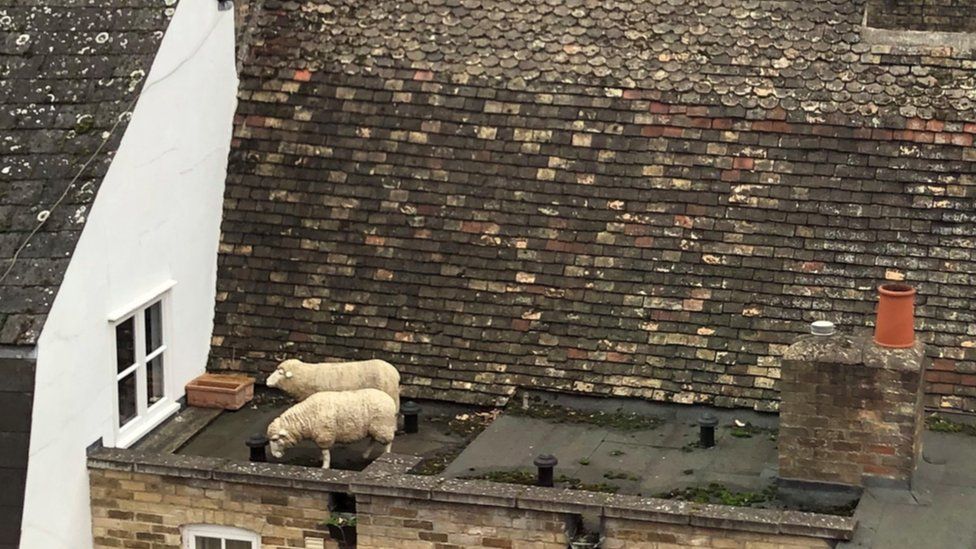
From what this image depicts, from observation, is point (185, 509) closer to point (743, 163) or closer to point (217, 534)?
point (217, 534)

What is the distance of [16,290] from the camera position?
15.1m

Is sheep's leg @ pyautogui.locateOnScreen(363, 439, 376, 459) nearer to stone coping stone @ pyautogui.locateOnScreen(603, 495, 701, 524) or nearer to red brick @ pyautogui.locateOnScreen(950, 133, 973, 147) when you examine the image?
stone coping stone @ pyautogui.locateOnScreen(603, 495, 701, 524)

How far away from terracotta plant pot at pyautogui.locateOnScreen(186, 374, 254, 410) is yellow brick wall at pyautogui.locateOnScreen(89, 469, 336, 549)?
6.42ft

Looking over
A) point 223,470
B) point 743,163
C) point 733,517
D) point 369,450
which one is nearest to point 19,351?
point 223,470

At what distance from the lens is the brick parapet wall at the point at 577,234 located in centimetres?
1708

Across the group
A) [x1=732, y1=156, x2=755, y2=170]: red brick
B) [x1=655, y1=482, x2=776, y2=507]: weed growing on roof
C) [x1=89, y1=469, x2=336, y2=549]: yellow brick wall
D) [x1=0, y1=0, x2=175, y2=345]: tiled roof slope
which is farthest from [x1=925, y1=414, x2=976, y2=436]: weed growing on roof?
[x1=0, y1=0, x2=175, y2=345]: tiled roof slope

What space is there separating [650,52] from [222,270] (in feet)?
16.2

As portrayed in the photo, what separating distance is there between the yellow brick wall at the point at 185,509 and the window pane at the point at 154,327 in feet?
5.66

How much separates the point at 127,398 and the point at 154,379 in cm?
65

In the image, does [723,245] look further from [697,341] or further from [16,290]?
[16,290]

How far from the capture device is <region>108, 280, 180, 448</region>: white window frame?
637 inches

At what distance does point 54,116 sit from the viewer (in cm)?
1634

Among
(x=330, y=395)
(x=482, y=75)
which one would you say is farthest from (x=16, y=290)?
(x=482, y=75)

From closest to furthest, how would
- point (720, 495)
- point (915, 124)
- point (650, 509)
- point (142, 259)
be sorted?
point (650, 509) < point (720, 495) < point (142, 259) < point (915, 124)
